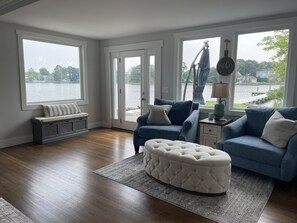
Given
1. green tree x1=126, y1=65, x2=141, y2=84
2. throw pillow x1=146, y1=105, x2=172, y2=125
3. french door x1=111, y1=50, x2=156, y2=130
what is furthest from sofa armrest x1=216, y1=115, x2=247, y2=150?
green tree x1=126, y1=65, x2=141, y2=84

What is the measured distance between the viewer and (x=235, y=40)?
3973 mm

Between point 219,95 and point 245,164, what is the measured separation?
1265 mm

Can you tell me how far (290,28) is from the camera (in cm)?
349

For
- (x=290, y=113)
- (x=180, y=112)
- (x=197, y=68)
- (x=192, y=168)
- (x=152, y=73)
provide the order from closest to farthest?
(x=192, y=168), (x=290, y=113), (x=180, y=112), (x=197, y=68), (x=152, y=73)

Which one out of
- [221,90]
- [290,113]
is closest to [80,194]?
[221,90]

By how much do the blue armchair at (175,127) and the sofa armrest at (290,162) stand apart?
1387 mm

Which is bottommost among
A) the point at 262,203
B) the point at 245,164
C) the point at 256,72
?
the point at 262,203

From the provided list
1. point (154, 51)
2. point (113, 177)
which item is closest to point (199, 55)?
point (154, 51)

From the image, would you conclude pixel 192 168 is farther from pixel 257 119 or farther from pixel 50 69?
pixel 50 69

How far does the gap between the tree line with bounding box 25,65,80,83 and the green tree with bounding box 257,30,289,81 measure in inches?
168

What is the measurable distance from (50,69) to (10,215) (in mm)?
3609

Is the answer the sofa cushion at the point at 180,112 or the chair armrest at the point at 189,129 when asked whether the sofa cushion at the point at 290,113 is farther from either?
the sofa cushion at the point at 180,112

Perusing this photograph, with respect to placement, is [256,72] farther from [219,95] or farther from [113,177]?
[113,177]

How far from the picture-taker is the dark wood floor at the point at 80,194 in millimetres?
2100
